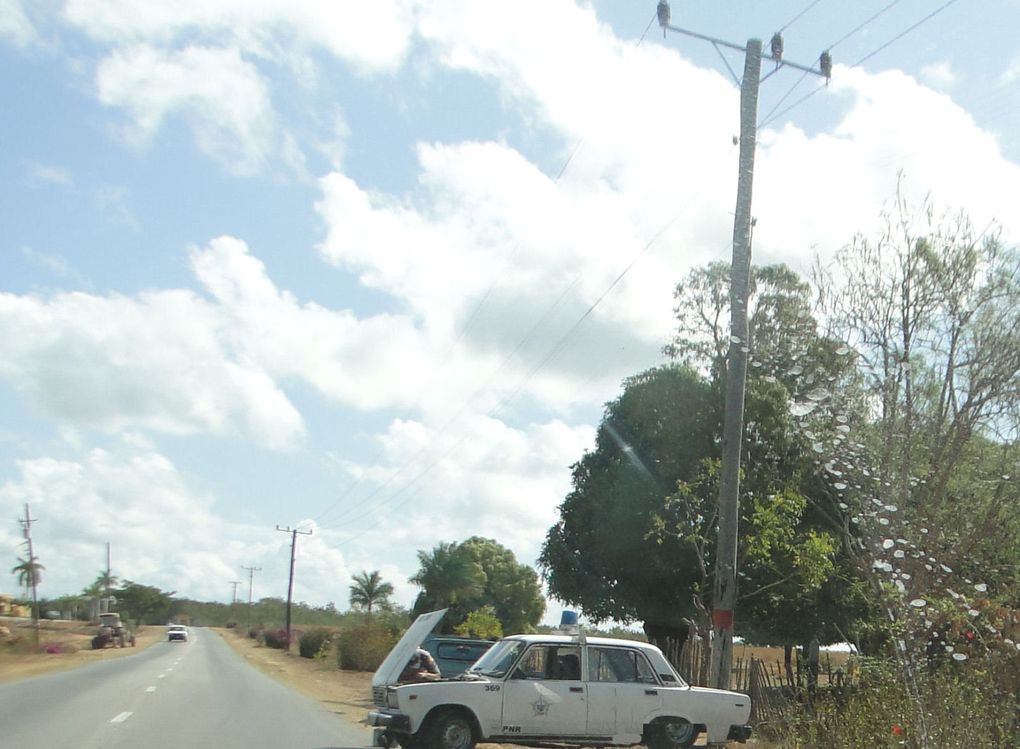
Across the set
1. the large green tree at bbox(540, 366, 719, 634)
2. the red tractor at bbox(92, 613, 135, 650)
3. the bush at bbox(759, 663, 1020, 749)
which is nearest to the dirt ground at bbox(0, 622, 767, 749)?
the red tractor at bbox(92, 613, 135, 650)

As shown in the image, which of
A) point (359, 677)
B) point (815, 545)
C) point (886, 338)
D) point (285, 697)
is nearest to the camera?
point (886, 338)

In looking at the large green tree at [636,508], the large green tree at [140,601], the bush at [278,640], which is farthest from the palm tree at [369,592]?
the large green tree at [140,601]

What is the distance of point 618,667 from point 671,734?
1119 mm

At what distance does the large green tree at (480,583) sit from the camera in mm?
64062

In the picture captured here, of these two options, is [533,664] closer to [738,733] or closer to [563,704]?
[563,704]

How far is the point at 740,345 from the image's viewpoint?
16438 millimetres

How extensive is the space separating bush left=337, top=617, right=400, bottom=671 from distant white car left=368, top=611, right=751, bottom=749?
38.5 meters

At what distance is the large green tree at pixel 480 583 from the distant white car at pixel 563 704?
40371 mm

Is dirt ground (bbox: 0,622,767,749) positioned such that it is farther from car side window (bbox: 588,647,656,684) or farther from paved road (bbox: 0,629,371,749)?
car side window (bbox: 588,647,656,684)

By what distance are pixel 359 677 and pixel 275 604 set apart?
155 metres

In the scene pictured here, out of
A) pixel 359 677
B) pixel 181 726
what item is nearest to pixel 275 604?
pixel 359 677

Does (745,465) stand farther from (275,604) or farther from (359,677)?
(275,604)

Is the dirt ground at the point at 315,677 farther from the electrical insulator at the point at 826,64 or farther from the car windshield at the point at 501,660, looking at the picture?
the electrical insulator at the point at 826,64

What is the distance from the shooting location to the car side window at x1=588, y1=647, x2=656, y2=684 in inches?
605
